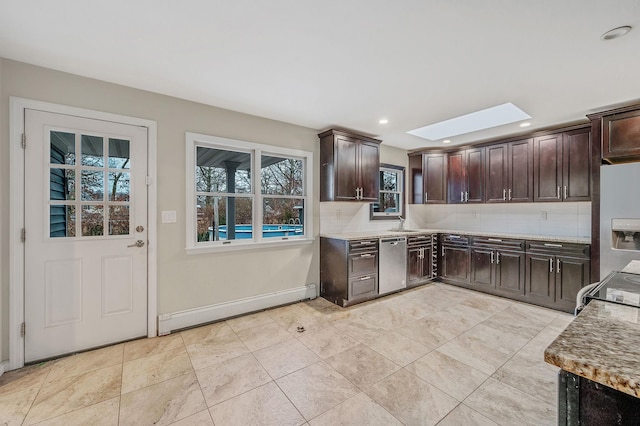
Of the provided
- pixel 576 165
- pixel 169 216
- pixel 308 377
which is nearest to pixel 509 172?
pixel 576 165

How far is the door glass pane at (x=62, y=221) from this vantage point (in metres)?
2.40

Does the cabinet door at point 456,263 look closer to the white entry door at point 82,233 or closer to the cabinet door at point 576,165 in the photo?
the cabinet door at point 576,165

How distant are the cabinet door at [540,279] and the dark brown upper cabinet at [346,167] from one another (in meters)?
2.31

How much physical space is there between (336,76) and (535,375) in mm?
2917

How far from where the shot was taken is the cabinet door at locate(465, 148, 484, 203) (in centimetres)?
454

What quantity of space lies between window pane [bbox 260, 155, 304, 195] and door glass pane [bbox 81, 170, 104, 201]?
164cm

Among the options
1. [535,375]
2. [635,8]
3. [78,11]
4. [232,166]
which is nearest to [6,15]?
[78,11]

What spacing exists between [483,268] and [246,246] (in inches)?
138

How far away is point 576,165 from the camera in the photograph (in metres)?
3.61

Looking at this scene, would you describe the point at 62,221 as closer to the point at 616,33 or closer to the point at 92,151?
the point at 92,151

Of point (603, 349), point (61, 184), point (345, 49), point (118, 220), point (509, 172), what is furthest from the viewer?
point (509, 172)

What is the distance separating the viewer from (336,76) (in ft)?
8.18

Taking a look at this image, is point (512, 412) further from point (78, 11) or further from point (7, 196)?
point (7, 196)

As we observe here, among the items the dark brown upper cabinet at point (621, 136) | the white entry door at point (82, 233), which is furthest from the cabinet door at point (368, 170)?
the white entry door at point (82, 233)
